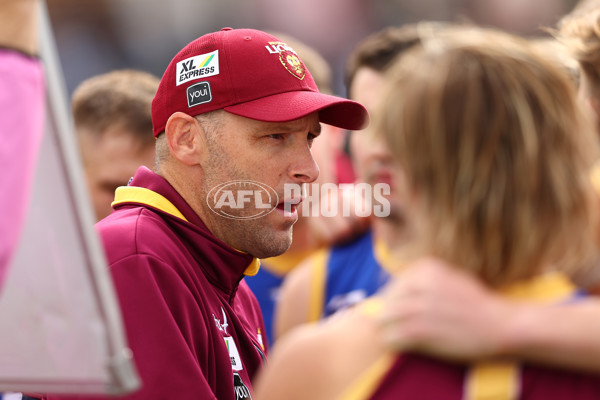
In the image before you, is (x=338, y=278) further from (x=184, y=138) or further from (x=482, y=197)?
(x=482, y=197)

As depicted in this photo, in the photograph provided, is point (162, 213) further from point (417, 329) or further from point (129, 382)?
point (417, 329)

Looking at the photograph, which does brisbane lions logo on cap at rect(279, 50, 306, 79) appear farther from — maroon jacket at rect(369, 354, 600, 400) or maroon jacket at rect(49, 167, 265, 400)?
maroon jacket at rect(369, 354, 600, 400)

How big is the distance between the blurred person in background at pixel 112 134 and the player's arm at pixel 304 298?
1060mm

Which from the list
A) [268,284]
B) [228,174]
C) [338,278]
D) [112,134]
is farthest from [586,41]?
[112,134]

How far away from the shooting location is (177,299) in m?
1.98

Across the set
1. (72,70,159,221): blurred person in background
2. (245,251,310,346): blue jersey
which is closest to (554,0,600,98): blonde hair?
(245,251,310,346): blue jersey

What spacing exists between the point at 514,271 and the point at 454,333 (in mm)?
163

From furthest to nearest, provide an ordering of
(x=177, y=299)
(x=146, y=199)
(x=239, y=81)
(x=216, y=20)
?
(x=216, y=20) → (x=239, y=81) → (x=146, y=199) → (x=177, y=299)

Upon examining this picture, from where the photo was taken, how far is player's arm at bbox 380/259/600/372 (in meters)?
1.21

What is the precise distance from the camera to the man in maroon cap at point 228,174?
2.16 m

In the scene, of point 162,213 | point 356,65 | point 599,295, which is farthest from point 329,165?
point 599,295

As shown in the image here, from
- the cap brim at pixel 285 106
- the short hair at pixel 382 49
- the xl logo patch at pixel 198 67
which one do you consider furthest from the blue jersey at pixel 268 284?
the xl logo patch at pixel 198 67

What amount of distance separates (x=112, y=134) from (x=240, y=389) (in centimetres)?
190

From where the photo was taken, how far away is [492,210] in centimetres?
129
